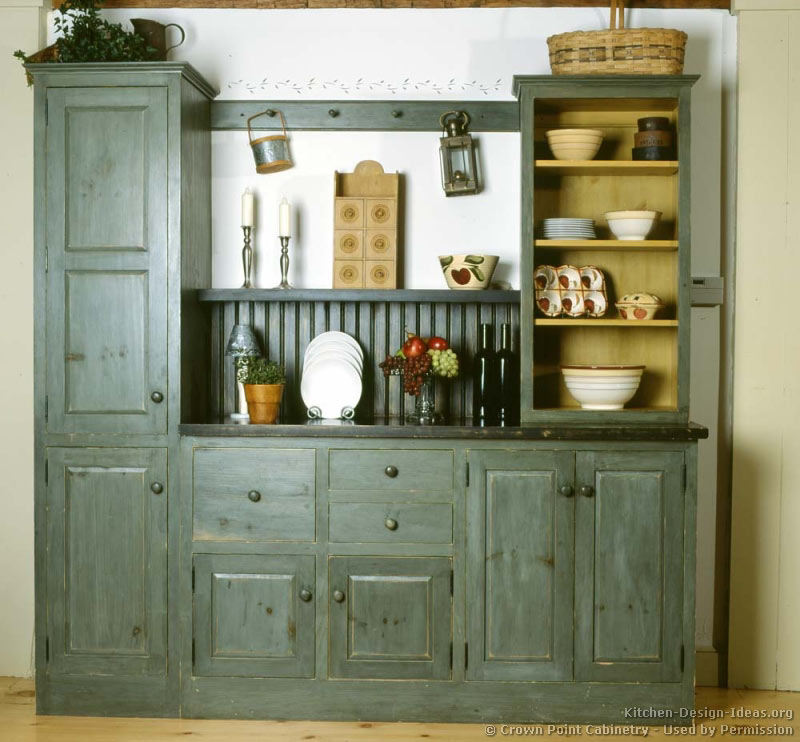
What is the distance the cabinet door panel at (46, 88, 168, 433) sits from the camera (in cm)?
333

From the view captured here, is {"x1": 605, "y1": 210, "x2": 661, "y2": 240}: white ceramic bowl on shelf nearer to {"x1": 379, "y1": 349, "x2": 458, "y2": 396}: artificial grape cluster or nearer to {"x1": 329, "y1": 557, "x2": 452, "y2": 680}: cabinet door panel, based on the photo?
{"x1": 379, "y1": 349, "x2": 458, "y2": 396}: artificial grape cluster

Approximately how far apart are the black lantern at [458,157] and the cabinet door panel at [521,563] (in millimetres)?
1098

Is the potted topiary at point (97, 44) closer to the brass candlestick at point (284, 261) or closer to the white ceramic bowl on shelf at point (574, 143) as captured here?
the brass candlestick at point (284, 261)

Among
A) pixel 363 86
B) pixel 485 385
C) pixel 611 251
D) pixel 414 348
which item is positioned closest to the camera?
pixel 414 348

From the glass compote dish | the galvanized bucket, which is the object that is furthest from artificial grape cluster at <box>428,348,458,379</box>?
the galvanized bucket

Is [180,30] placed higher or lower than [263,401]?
higher

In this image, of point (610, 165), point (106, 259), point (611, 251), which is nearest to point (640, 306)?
point (611, 251)

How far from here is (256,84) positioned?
3791 mm

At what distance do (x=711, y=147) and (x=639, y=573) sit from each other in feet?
5.63

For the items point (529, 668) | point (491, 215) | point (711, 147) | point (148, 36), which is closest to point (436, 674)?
point (529, 668)

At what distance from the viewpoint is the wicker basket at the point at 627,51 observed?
3.36 metres

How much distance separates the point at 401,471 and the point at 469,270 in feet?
2.72

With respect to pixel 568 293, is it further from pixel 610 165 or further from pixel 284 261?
pixel 284 261

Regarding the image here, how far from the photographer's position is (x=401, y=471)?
3.30 meters
